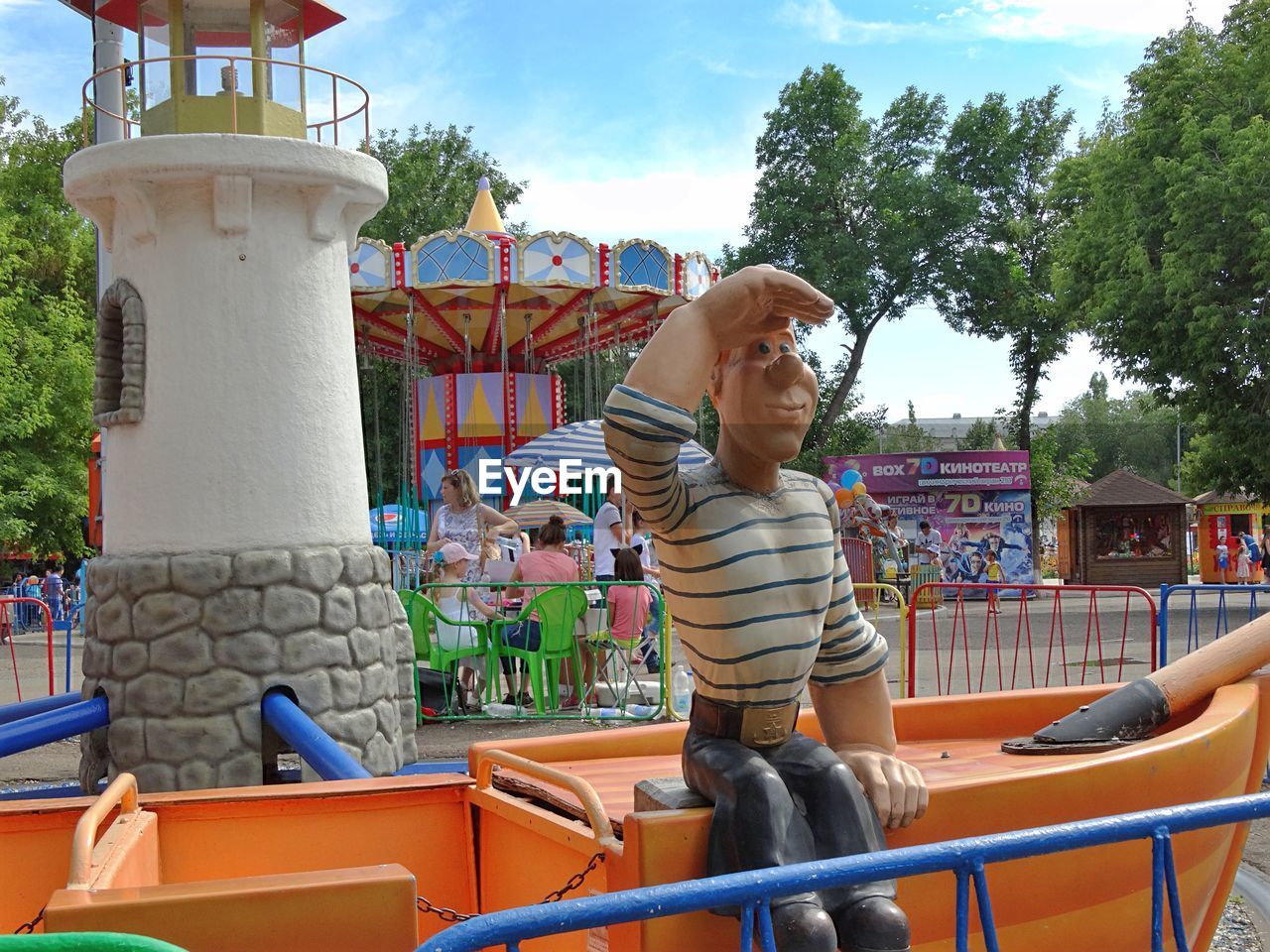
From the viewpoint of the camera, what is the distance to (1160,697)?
3738 millimetres

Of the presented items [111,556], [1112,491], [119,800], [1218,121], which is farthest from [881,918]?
[1112,491]

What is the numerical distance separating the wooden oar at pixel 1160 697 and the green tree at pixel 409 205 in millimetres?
26877

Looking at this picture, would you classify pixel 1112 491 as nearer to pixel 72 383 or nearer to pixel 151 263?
pixel 72 383

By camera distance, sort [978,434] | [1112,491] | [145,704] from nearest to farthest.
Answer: [145,704]
[1112,491]
[978,434]

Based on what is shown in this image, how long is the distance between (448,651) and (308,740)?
451cm

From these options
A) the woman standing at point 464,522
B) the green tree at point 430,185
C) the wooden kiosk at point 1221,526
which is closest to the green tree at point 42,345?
the green tree at point 430,185

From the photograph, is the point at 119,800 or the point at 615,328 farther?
the point at 615,328

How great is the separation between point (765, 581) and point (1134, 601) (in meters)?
21.9

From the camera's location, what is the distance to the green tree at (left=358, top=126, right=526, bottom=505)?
30.5 m

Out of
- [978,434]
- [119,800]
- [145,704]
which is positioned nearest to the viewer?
[119,800]

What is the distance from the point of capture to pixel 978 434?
36156mm

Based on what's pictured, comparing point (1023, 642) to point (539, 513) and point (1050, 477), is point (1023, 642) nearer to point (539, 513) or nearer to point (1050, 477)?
point (539, 513)

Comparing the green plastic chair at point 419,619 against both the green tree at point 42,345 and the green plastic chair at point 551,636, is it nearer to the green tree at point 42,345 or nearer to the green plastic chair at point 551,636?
the green plastic chair at point 551,636

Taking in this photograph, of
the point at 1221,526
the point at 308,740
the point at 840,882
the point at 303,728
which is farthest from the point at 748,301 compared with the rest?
the point at 1221,526
